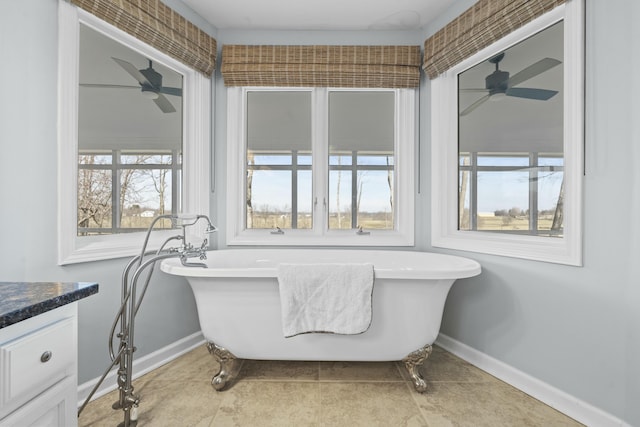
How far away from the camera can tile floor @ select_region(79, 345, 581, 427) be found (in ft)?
4.89

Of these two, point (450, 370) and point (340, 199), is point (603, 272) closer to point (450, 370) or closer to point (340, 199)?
point (450, 370)

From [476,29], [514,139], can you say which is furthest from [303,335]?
[476,29]

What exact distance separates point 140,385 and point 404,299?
1.60 metres

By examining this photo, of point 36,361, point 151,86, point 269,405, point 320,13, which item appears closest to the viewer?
point 36,361

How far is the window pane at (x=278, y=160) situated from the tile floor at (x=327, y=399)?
116 centimetres

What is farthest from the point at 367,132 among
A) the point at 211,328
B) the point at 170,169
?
the point at 211,328

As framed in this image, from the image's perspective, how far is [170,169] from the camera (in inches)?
91.4

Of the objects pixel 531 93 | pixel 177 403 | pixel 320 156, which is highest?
pixel 531 93

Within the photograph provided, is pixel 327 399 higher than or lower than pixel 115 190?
lower

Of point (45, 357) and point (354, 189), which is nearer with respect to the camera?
point (45, 357)

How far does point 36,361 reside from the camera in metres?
0.73

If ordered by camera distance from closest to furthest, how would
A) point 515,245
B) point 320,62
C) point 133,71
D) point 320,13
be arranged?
1. point 515,245
2. point 133,71
3. point 320,13
4. point 320,62

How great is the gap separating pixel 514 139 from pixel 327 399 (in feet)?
6.38

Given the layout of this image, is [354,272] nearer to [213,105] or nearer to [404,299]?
[404,299]
